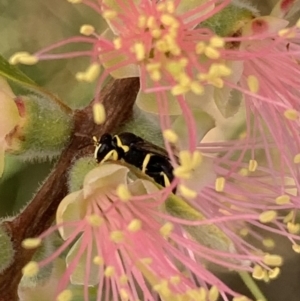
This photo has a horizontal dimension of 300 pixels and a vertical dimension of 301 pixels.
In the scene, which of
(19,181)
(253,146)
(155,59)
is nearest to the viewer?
(155,59)

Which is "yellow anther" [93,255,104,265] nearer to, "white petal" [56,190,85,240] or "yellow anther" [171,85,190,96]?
"white petal" [56,190,85,240]

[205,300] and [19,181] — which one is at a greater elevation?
[19,181]

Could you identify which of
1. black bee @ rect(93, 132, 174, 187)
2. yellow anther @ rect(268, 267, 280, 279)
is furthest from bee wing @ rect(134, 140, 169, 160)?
yellow anther @ rect(268, 267, 280, 279)

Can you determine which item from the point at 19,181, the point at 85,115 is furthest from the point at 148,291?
the point at 19,181

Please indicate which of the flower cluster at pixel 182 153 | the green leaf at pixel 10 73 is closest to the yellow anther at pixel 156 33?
the flower cluster at pixel 182 153

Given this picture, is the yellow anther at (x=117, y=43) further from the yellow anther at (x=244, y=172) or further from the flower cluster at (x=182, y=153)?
the yellow anther at (x=244, y=172)

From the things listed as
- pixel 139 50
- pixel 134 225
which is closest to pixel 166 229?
pixel 134 225

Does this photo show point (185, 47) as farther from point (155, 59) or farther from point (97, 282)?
point (97, 282)

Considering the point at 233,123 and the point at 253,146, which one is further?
the point at 233,123

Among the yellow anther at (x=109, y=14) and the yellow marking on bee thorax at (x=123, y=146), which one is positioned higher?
the yellow anther at (x=109, y=14)
